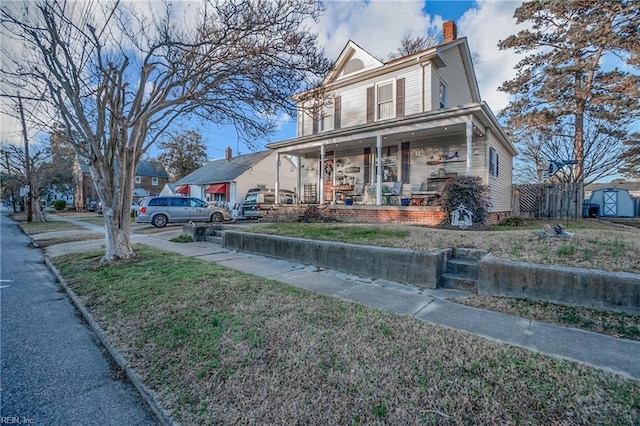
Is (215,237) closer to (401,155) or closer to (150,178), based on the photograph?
(401,155)

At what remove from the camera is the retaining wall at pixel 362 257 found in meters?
4.52

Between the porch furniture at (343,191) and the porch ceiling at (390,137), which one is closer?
the porch ceiling at (390,137)

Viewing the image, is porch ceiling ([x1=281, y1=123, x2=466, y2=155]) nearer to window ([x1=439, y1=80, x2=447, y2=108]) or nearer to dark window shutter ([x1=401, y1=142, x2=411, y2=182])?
dark window shutter ([x1=401, y1=142, x2=411, y2=182])

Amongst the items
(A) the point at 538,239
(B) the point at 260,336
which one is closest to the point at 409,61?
(A) the point at 538,239

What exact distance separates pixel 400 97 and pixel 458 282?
10.1 metres

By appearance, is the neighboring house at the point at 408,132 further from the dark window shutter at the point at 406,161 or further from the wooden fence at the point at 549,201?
the wooden fence at the point at 549,201

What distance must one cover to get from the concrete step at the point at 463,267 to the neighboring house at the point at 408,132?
5496mm

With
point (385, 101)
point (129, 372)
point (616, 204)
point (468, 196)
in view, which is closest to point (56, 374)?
point (129, 372)

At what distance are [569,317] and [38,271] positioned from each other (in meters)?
9.73

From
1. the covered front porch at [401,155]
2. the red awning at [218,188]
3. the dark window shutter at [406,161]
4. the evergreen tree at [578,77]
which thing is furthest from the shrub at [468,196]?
the red awning at [218,188]

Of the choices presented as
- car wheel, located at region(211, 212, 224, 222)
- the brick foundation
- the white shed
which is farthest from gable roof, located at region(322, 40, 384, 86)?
the white shed

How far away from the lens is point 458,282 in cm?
441

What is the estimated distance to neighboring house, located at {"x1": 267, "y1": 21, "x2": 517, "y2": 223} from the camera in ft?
34.5

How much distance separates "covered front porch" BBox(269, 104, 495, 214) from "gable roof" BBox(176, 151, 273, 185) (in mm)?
11587
